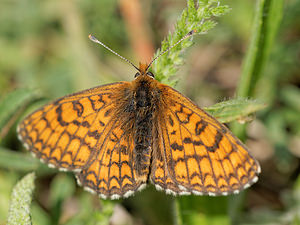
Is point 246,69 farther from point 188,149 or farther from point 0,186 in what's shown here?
point 0,186

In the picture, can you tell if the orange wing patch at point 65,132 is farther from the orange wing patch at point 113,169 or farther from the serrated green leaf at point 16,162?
the serrated green leaf at point 16,162

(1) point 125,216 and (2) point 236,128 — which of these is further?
(1) point 125,216

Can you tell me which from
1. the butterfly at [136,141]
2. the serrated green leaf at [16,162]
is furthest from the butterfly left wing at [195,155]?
the serrated green leaf at [16,162]

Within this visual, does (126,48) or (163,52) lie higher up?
(126,48)

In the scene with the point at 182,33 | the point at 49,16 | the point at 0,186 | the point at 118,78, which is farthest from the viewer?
the point at 49,16

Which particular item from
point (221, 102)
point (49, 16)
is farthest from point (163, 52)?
point (49, 16)

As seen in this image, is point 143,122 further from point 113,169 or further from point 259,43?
point 259,43
